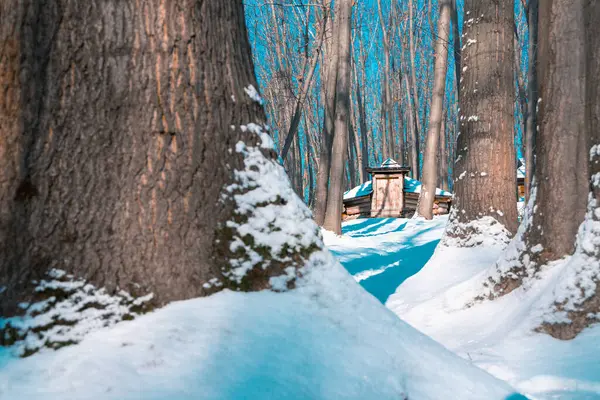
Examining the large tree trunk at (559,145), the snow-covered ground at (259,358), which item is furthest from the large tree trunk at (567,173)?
Answer: the snow-covered ground at (259,358)

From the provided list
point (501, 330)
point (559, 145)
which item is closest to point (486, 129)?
point (559, 145)

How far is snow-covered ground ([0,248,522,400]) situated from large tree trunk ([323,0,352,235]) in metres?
8.37

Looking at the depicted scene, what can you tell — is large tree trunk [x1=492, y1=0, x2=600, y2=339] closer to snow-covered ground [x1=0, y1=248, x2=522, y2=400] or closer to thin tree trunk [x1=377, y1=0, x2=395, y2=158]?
snow-covered ground [x1=0, y1=248, x2=522, y2=400]

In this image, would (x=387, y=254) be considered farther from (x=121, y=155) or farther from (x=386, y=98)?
(x=386, y=98)

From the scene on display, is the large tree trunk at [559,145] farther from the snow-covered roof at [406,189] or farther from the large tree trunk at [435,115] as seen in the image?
the snow-covered roof at [406,189]

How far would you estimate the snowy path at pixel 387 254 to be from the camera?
6.34m

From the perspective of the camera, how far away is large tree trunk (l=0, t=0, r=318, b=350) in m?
1.69

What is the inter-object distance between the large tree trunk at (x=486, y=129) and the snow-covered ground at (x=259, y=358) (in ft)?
12.0

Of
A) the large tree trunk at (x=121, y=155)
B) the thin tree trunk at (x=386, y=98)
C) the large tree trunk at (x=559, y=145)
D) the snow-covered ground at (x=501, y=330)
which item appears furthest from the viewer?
the thin tree trunk at (x=386, y=98)

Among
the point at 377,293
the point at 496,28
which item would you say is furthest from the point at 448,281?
the point at 496,28

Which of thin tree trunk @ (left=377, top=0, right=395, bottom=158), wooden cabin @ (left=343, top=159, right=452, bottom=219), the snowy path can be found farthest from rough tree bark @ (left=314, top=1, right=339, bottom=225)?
thin tree trunk @ (left=377, top=0, right=395, bottom=158)

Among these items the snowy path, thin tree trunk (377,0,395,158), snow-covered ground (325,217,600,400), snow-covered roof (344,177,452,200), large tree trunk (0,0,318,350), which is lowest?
the snowy path

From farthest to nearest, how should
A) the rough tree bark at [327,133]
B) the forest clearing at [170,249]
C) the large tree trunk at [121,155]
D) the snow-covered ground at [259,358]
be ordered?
the rough tree bark at [327,133]
the large tree trunk at [121,155]
the forest clearing at [170,249]
the snow-covered ground at [259,358]

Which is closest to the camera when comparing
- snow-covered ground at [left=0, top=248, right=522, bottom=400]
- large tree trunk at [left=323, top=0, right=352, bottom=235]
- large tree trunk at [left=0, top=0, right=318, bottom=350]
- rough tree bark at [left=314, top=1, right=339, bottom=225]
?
snow-covered ground at [left=0, top=248, right=522, bottom=400]
